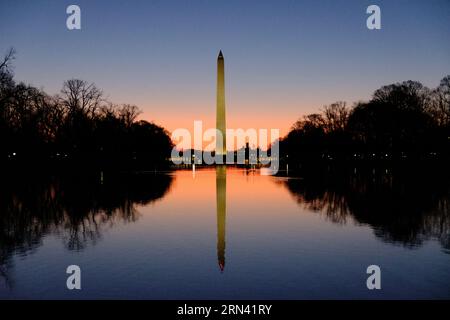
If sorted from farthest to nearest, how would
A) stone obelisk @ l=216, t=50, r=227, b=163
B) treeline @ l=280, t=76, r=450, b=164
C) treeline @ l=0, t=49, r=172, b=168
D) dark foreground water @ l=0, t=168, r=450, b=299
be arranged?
treeline @ l=280, t=76, r=450, b=164, stone obelisk @ l=216, t=50, r=227, b=163, treeline @ l=0, t=49, r=172, b=168, dark foreground water @ l=0, t=168, r=450, b=299

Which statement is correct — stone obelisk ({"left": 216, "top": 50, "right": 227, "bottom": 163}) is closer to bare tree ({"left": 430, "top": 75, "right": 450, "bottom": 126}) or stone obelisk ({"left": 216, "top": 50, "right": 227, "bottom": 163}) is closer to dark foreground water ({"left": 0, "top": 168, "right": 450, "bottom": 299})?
bare tree ({"left": 430, "top": 75, "right": 450, "bottom": 126})

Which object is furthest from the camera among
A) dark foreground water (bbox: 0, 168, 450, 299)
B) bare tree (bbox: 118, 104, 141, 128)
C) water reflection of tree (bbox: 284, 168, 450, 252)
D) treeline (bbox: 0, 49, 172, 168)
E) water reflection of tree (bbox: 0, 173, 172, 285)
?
bare tree (bbox: 118, 104, 141, 128)

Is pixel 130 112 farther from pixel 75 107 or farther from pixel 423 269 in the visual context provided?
pixel 423 269

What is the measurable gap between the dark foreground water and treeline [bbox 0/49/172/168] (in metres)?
29.6

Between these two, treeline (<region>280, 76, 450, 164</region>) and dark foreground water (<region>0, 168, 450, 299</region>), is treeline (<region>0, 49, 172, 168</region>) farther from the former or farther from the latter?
treeline (<region>280, 76, 450, 164</region>)

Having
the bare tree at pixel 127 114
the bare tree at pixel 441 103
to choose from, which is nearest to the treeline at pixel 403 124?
the bare tree at pixel 441 103

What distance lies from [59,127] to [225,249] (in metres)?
59.0

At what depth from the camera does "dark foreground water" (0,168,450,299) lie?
24.7ft

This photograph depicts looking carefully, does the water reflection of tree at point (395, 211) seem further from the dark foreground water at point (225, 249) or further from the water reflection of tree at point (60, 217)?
the water reflection of tree at point (60, 217)

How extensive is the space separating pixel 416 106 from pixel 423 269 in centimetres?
6371

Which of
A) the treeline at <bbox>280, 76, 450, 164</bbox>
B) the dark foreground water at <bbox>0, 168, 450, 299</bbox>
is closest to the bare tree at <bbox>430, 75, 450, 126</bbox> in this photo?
the treeline at <bbox>280, 76, 450, 164</bbox>

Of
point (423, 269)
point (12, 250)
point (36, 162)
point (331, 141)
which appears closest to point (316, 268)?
point (423, 269)

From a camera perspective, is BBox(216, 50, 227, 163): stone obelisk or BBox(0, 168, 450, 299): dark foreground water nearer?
BBox(0, 168, 450, 299): dark foreground water

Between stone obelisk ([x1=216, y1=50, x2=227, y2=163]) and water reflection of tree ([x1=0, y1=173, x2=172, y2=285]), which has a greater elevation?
stone obelisk ([x1=216, y1=50, x2=227, y2=163])
